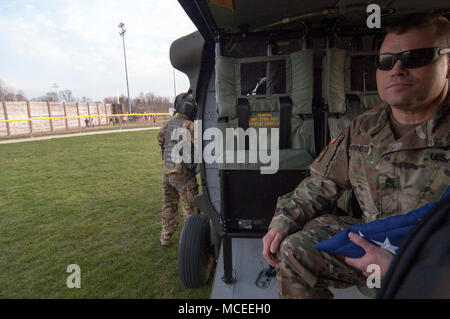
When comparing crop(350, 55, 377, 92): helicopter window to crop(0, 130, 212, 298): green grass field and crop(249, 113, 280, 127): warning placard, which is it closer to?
crop(249, 113, 280, 127): warning placard

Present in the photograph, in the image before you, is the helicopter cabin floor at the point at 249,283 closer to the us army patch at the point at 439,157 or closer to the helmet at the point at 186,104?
the us army patch at the point at 439,157

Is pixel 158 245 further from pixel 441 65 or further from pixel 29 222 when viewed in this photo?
pixel 441 65

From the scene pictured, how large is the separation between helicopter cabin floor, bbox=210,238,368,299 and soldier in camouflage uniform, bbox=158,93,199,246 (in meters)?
0.97

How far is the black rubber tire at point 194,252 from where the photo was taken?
239cm

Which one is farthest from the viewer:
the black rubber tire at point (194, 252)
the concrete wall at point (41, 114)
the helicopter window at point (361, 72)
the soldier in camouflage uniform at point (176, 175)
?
the concrete wall at point (41, 114)

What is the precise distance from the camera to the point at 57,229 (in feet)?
13.1

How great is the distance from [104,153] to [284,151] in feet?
31.1

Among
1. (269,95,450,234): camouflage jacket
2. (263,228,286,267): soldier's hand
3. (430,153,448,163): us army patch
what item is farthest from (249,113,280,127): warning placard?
(430,153,448,163): us army patch

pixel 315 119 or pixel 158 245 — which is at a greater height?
pixel 315 119

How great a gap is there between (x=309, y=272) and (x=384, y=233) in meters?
0.39

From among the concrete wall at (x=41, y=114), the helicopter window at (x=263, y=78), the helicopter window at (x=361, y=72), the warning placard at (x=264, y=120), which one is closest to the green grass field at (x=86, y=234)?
the warning placard at (x=264, y=120)

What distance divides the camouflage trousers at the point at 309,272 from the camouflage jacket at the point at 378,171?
159mm

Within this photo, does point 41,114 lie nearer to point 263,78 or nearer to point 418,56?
point 263,78

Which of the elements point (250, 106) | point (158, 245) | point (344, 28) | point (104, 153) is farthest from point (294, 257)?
point (104, 153)
